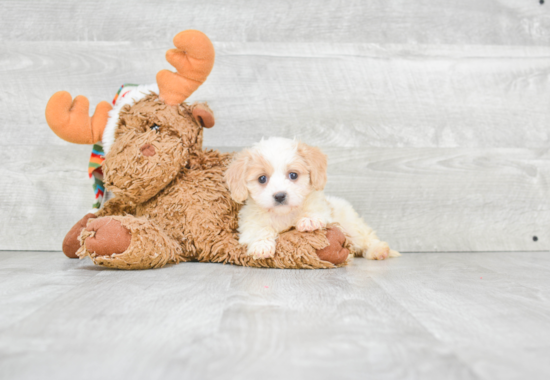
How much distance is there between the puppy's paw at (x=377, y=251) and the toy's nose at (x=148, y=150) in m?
0.75

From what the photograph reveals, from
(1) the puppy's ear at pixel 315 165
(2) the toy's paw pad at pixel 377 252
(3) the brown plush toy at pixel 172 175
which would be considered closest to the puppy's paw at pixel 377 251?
(2) the toy's paw pad at pixel 377 252

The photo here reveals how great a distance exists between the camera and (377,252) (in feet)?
4.78

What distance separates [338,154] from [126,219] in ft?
2.77

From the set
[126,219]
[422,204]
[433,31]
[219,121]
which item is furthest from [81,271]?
[433,31]

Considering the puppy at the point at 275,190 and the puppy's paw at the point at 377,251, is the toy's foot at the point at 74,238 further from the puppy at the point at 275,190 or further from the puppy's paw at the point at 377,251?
the puppy's paw at the point at 377,251

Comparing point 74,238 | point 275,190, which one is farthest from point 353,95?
point 74,238

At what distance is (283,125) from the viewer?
167 centimetres

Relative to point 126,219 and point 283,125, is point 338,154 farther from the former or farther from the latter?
point 126,219

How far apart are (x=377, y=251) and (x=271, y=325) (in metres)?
0.82

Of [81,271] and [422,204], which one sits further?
[422,204]

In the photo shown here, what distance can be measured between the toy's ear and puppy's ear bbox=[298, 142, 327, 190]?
0.92 feet

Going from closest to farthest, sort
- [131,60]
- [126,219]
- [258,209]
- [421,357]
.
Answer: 1. [421,357]
2. [126,219]
3. [258,209]
4. [131,60]

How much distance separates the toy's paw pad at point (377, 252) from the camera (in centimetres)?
146

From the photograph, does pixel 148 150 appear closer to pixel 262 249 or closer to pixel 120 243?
pixel 120 243
